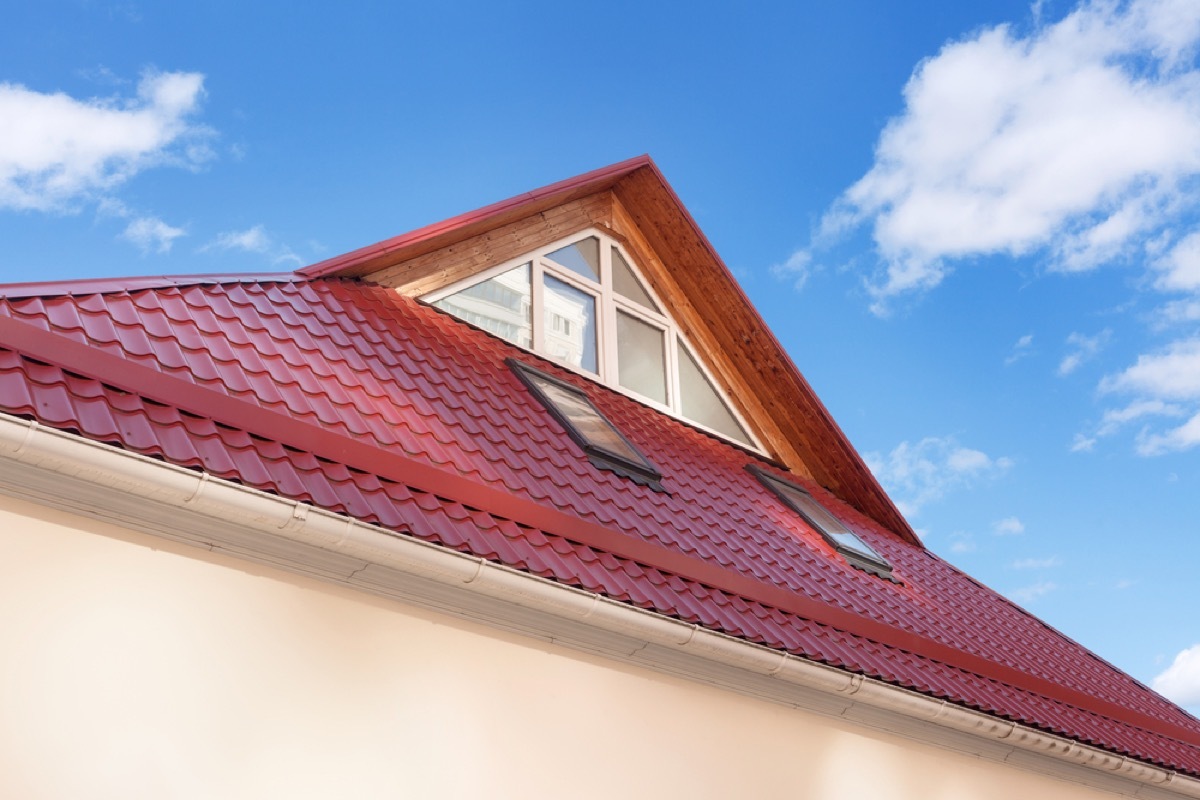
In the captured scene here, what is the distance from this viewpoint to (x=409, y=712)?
13.9 feet

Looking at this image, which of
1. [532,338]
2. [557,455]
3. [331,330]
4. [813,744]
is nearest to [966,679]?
[813,744]

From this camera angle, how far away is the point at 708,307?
9.98m

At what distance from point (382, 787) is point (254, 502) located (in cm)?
120

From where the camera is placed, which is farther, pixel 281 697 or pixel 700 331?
pixel 700 331

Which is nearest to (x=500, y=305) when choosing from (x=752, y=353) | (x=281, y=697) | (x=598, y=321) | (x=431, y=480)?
(x=598, y=321)

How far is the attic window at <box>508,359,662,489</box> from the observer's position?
6.78m

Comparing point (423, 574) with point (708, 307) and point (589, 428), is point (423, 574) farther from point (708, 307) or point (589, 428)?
point (708, 307)

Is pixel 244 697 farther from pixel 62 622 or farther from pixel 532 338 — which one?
pixel 532 338

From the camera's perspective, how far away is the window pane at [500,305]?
802 cm

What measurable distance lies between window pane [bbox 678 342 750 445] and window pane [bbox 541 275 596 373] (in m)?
1.11

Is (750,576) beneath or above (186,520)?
beneath

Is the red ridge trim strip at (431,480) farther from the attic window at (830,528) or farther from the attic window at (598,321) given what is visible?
the attic window at (598,321)

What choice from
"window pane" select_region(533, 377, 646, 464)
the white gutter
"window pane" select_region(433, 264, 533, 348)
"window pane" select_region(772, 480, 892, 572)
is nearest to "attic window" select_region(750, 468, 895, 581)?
"window pane" select_region(772, 480, 892, 572)

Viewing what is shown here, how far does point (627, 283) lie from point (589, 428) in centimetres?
282
